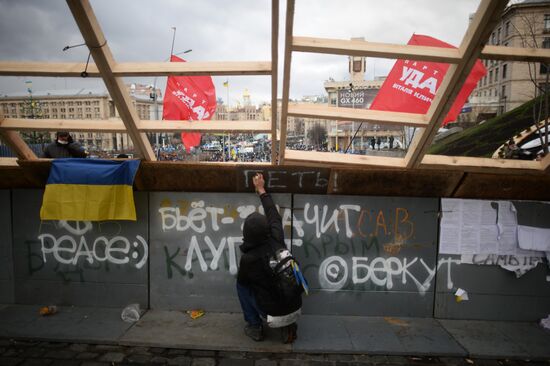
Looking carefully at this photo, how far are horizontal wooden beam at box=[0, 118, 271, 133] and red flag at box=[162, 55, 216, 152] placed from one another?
13.7ft

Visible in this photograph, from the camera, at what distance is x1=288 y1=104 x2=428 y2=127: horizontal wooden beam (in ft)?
11.7

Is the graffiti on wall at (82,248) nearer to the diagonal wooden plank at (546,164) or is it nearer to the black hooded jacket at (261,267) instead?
the black hooded jacket at (261,267)

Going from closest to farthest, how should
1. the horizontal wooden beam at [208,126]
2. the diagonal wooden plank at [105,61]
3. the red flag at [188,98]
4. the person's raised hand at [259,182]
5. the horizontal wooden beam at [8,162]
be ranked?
the diagonal wooden plank at [105,61], the horizontal wooden beam at [208,126], the person's raised hand at [259,182], the horizontal wooden beam at [8,162], the red flag at [188,98]

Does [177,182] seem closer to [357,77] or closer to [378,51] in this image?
[378,51]

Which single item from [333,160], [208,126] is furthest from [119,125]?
[333,160]

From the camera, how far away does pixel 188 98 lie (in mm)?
8250

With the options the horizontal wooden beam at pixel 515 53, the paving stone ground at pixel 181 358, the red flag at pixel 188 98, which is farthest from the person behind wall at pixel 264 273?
the red flag at pixel 188 98

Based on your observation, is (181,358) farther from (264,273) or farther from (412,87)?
(412,87)

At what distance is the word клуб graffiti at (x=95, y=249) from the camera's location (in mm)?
4609

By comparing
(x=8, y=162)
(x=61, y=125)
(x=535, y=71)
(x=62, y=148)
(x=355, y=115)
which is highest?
(x=535, y=71)

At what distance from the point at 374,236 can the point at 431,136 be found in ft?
4.94

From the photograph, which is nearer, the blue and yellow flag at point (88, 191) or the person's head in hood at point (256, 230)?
the person's head in hood at point (256, 230)

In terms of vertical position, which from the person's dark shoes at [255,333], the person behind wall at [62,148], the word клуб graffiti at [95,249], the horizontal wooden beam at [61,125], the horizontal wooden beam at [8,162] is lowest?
the person's dark shoes at [255,333]

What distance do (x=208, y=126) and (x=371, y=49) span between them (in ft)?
6.22
